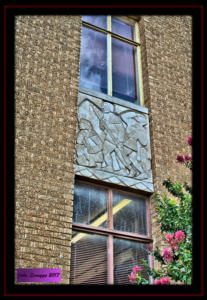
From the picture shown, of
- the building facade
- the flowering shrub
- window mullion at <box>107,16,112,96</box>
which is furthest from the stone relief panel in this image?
the flowering shrub

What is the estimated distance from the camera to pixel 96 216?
674 cm

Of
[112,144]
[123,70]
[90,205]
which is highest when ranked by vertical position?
[123,70]

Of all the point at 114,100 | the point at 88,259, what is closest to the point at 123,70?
the point at 114,100

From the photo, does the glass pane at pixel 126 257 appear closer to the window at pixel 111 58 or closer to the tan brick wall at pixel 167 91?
the tan brick wall at pixel 167 91

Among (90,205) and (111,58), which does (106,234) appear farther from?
(111,58)

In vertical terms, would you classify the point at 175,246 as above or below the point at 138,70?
below

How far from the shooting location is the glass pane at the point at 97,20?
9.20m

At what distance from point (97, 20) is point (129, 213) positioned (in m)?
4.99

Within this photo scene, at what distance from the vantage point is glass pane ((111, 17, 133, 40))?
9.62 m

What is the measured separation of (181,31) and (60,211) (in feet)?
21.1

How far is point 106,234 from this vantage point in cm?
661

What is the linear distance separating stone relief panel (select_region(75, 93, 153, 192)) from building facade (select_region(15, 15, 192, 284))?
0.07 ft
